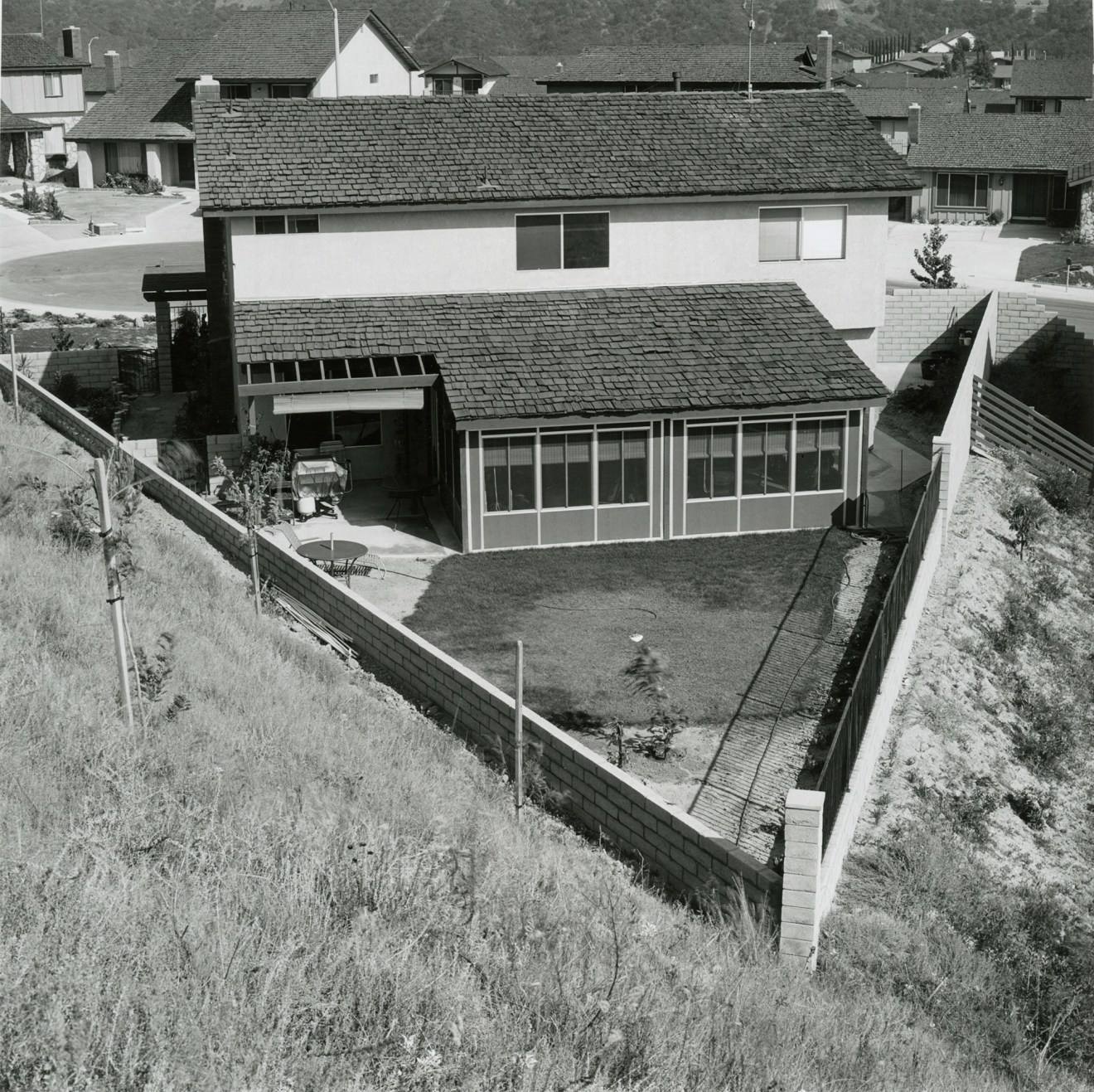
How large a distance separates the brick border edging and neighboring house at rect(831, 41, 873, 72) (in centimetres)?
11850

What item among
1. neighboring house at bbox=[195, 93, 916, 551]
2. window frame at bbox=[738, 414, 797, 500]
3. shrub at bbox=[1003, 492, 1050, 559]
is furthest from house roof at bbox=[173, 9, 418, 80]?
shrub at bbox=[1003, 492, 1050, 559]

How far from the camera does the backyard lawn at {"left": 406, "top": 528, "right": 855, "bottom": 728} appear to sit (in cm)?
2028

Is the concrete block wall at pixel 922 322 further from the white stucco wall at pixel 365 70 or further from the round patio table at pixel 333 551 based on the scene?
the white stucco wall at pixel 365 70

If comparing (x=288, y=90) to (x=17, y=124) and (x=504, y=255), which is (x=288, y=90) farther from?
(x=504, y=255)

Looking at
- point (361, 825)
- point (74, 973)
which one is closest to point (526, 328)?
point (361, 825)

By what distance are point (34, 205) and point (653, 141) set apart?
46824 mm

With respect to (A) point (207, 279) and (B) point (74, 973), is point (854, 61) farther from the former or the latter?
(B) point (74, 973)

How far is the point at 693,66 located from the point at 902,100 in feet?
38.7

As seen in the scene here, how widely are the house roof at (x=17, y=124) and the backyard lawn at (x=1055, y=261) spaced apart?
50.0 m

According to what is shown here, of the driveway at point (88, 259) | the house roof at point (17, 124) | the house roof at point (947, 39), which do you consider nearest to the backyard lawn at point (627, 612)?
the driveway at point (88, 259)

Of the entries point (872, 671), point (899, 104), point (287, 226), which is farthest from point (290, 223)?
point (899, 104)

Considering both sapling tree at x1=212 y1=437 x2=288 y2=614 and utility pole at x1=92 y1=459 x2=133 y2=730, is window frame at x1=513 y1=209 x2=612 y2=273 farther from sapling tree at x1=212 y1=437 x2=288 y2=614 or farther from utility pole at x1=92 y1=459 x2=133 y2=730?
utility pole at x1=92 y1=459 x2=133 y2=730

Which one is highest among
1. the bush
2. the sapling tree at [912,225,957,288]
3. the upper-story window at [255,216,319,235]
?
the upper-story window at [255,216,319,235]

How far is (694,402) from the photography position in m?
26.6
